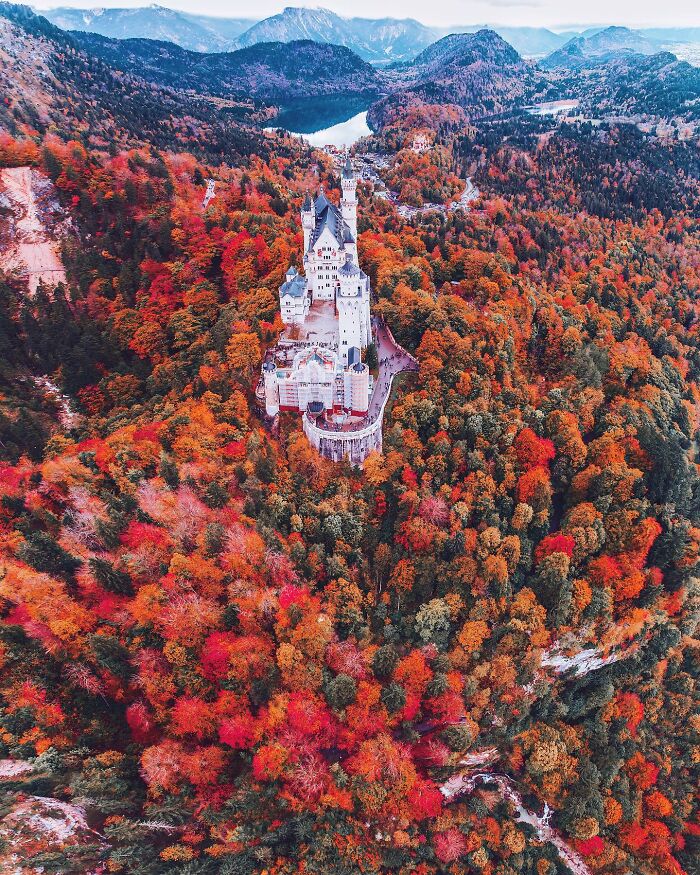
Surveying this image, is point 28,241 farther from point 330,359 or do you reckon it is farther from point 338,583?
point 338,583

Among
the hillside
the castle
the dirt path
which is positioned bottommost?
the castle

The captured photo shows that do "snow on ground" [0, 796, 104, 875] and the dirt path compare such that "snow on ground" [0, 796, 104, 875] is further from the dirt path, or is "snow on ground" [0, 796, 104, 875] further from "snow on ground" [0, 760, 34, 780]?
the dirt path

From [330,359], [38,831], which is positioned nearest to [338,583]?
[330,359]

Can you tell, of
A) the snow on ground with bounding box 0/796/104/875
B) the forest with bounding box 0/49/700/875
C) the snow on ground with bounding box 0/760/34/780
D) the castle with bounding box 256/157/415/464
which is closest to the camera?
the snow on ground with bounding box 0/796/104/875

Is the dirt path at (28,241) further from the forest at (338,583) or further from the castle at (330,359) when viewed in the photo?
the castle at (330,359)

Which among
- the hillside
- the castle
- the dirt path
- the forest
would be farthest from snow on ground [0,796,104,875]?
the hillside
